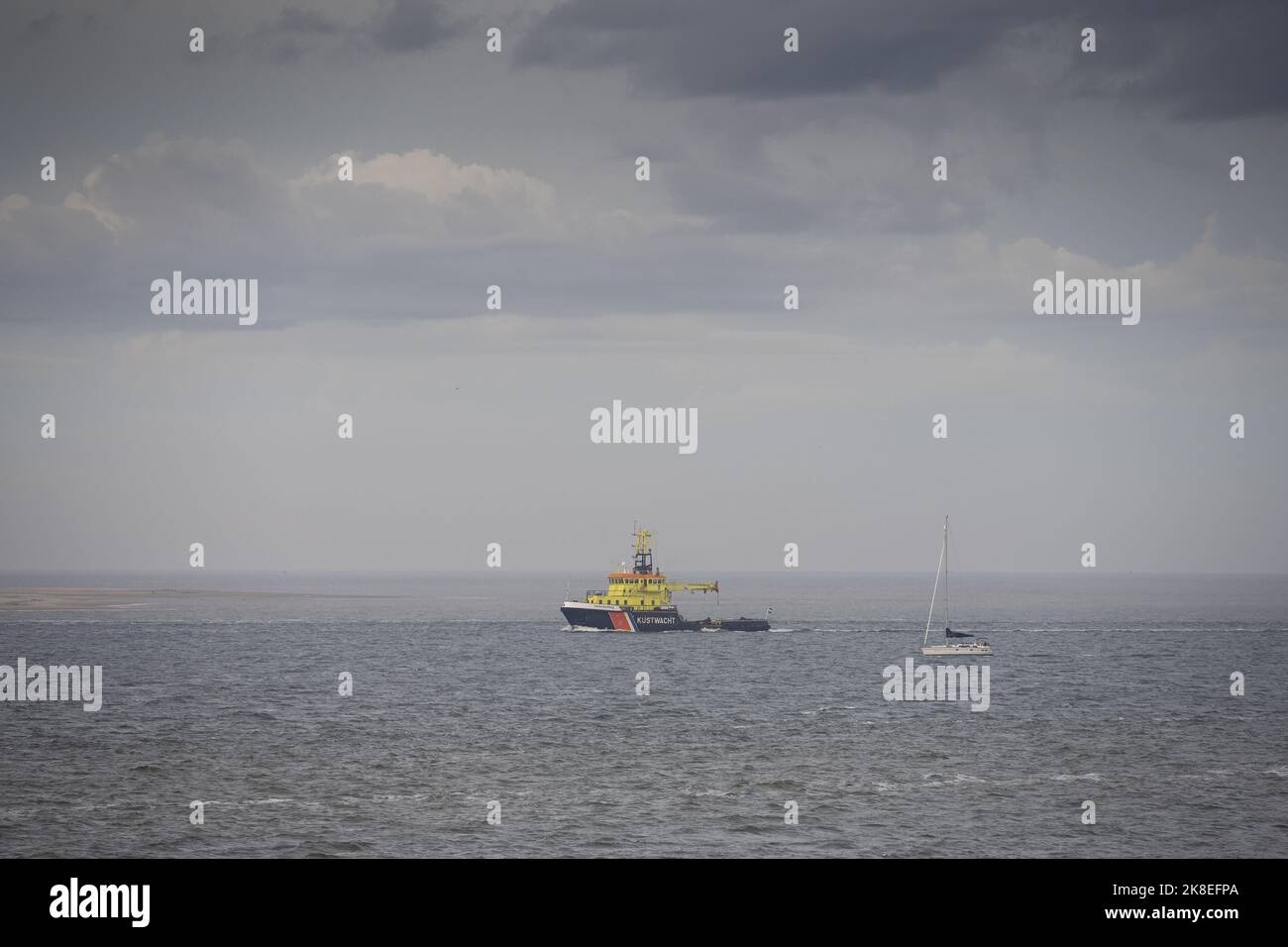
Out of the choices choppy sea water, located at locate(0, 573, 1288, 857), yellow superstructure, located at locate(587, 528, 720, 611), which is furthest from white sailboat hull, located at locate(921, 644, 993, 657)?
yellow superstructure, located at locate(587, 528, 720, 611)

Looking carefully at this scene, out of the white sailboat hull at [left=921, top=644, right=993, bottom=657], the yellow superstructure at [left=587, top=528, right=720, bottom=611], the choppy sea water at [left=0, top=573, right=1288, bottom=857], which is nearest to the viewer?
the choppy sea water at [left=0, top=573, right=1288, bottom=857]

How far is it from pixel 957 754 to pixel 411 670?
68957 millimetres

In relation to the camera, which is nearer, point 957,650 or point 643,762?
point 643,762

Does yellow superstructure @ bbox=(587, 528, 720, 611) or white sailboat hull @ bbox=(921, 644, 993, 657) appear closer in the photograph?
white sailboat hull @ bbox=(921, 644, 993, 657)

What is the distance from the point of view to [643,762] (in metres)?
70.3

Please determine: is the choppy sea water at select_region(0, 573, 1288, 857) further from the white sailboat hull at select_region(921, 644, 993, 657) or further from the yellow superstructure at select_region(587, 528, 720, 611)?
the yellow superstructure at select_region(587, 528, 720, 611)

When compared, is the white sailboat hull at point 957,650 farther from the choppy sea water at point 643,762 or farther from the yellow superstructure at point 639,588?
the yellow superstructure at point 639,588

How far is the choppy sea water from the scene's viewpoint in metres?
51.6

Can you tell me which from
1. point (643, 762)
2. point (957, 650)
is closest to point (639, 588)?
point (957, 650)

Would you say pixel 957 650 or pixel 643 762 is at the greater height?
pixel 643 762

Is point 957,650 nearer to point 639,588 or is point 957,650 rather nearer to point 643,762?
point 639,588

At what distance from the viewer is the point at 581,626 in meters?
172
